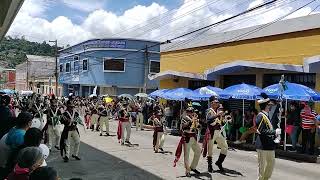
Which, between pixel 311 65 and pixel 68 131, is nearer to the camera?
pixel 68 131

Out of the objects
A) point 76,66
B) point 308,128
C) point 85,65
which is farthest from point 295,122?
point 76,66

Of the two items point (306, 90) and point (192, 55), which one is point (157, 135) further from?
point (192, 55)

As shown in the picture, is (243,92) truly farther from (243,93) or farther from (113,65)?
(113,65)

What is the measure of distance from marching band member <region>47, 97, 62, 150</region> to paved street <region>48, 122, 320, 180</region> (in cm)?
93

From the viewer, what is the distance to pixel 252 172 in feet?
42.6

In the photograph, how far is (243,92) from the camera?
19578mm

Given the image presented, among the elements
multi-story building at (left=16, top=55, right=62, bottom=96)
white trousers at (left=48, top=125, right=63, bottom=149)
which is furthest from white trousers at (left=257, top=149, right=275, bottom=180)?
multi-story building at (left=16, top=55, right=62, bottom=96)

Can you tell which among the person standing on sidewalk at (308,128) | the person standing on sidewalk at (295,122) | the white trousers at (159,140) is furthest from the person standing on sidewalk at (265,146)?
the person standing on sidewalk at (295,122)

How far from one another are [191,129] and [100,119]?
39.0 ft

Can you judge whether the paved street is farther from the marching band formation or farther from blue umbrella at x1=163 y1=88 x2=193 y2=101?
blue umbrella at x1=163 y1=88 x2=193 y2=101

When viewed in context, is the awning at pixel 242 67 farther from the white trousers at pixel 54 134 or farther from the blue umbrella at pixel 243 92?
the white trousers at pixel 54 134

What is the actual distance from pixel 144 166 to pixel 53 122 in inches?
162

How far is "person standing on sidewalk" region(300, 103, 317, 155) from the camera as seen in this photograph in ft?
54.3

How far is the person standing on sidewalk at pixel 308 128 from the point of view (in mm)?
16562
